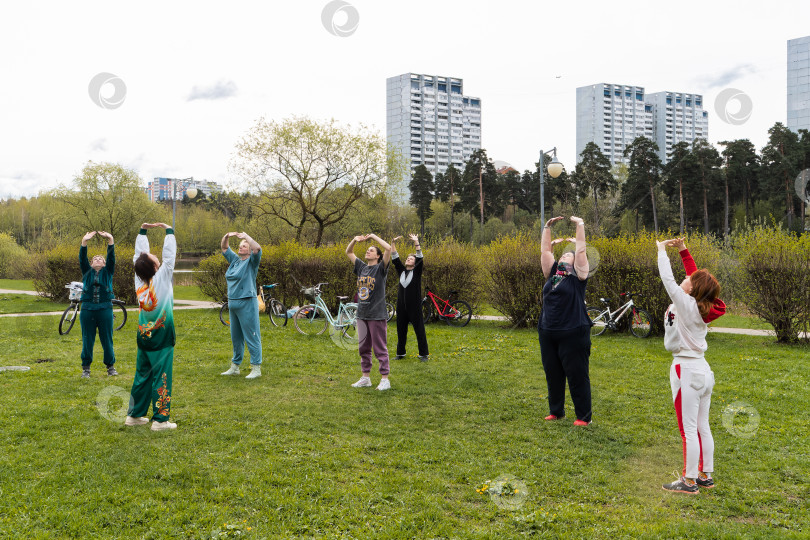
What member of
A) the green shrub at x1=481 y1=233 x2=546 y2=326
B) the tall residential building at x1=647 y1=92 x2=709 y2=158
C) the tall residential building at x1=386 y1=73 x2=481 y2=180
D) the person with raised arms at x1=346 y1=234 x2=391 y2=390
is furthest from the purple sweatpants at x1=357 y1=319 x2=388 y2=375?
the tall residential building at x1=647 y1=92 x2=709 y2=158

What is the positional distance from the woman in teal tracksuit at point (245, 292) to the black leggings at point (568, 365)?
4.07 metres

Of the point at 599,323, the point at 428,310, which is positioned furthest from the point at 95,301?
the point at 599,323

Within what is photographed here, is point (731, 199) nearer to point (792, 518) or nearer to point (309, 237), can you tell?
point (309, 237)

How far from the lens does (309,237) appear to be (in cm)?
3700

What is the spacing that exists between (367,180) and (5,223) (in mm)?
57880

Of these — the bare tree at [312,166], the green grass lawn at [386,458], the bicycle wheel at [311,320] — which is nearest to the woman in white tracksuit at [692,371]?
the green grass lawn at [386,458]

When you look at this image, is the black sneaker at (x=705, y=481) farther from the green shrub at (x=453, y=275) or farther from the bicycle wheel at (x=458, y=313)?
the green shrub at (x=453, y=275)

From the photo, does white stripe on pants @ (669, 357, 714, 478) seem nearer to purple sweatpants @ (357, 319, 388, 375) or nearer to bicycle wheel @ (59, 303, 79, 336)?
purple sweatpants @ (357, 319, 388, 375)

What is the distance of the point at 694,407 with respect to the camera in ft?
14.2

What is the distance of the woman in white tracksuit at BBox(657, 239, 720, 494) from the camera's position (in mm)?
4312

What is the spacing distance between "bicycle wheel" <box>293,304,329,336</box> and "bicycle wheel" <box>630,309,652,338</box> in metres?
6.96

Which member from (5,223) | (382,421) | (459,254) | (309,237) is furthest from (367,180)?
(5,223)

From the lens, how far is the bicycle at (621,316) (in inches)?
526

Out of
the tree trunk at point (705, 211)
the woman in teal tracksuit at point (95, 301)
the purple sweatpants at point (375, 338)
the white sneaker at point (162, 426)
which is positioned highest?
the tree trunk at point (705, 211)
